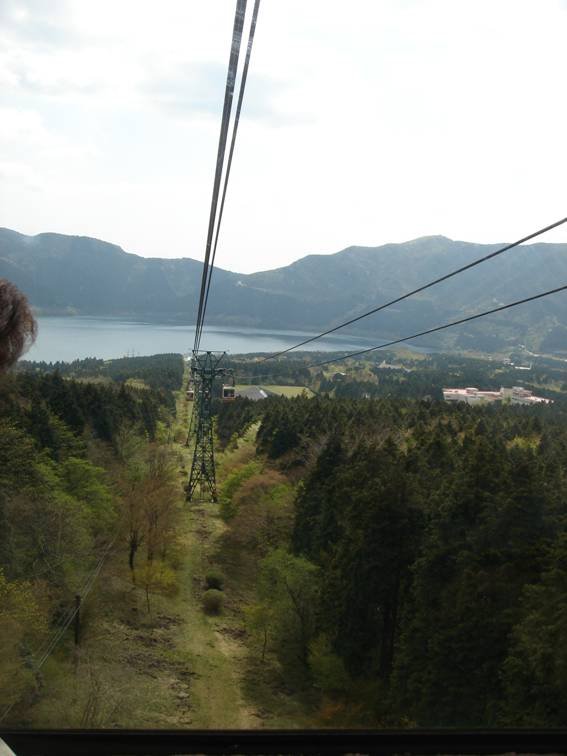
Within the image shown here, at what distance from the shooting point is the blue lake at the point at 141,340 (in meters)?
96.0

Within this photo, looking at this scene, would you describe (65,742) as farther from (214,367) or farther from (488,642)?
(214,367)

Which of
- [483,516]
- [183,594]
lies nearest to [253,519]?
[183,594]

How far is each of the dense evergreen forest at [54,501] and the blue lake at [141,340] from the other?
183ft

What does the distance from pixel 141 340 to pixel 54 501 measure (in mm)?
108373

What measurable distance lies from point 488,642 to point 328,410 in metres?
15.7

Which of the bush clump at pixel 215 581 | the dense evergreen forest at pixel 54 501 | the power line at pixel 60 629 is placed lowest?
the bush clump at pixel 215 581

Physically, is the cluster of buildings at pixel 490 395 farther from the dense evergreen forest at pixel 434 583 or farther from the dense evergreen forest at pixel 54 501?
the dense evergreen forest at pixel 434 583

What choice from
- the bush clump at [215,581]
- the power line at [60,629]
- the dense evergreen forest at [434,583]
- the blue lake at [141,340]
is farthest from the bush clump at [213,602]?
the blue lake at [141,340]

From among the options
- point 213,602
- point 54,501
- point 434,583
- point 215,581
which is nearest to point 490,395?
point 215,581

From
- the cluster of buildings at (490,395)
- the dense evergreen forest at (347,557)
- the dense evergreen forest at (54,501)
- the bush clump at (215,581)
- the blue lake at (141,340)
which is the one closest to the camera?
the dense evergreen forest at (347,557)

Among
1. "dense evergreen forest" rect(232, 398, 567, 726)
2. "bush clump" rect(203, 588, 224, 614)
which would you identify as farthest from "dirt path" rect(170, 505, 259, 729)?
"dense evergreen forest" rect(232, 398, 567, 726)

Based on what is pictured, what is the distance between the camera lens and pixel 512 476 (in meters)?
8.93

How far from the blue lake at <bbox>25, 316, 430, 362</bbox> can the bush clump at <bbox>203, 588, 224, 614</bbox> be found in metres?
62.5

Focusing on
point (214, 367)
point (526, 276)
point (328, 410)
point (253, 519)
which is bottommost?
point (253, 519)
